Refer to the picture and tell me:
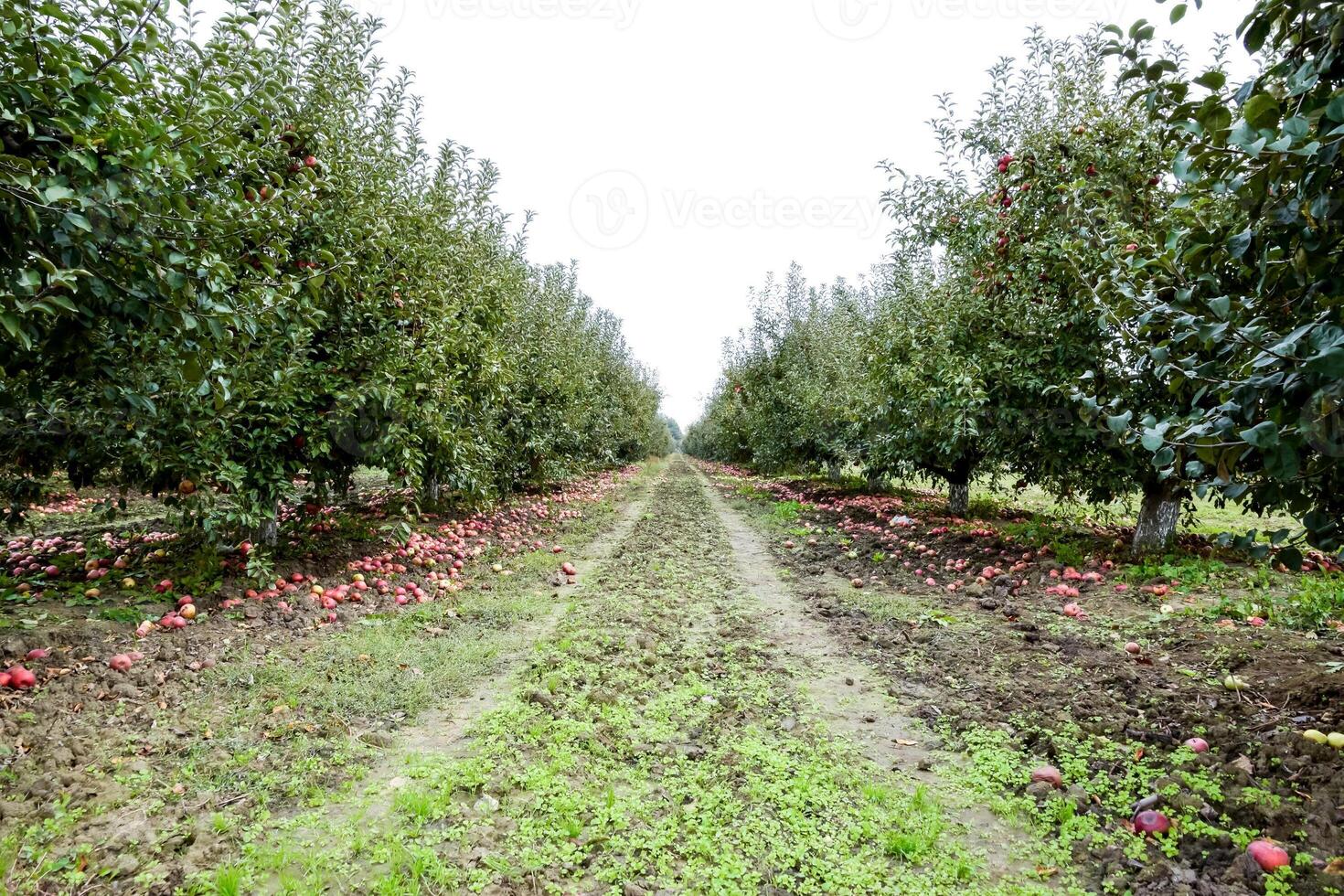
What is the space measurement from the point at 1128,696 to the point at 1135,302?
2.90 meters

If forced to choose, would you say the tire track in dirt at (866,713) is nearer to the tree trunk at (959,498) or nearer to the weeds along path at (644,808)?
the weeds along path at (644,808)

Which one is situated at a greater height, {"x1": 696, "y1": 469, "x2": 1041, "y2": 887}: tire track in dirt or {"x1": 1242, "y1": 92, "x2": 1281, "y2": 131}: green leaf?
{"x1": 1242, "y1": 92, "x2": 1281, "y2": 131}: green leaf

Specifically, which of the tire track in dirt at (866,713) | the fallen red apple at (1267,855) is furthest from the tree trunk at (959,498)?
the fallen red apple at (1267,855)

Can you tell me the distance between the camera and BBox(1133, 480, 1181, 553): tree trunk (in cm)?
848

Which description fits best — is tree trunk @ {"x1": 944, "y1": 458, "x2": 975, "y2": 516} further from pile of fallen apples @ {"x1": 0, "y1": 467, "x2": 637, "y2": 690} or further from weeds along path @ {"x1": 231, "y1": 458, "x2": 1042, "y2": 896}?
weeds along path @ {"x1": 231, "y1": 458, "x2": 1042, "y2": 896}

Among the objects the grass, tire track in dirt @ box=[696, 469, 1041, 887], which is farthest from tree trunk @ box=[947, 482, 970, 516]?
the grass

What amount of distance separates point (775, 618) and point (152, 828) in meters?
5.54

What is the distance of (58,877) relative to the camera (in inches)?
101

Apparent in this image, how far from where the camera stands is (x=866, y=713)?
459cm

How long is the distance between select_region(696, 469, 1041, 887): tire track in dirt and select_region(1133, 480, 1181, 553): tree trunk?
16.6 ft

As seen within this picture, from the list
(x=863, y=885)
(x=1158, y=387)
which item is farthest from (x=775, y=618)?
(x=1158, y=387)

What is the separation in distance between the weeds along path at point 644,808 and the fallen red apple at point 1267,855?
1139 mm

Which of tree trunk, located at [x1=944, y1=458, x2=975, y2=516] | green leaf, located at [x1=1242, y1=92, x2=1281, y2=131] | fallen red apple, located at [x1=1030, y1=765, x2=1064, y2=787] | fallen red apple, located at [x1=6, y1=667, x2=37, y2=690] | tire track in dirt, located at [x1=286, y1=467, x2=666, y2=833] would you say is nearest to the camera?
green leaf, located at [x1=1242, y1=92, x2=1281, y2=131]

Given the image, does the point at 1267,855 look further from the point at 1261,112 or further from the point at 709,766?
the point at 1261,112
